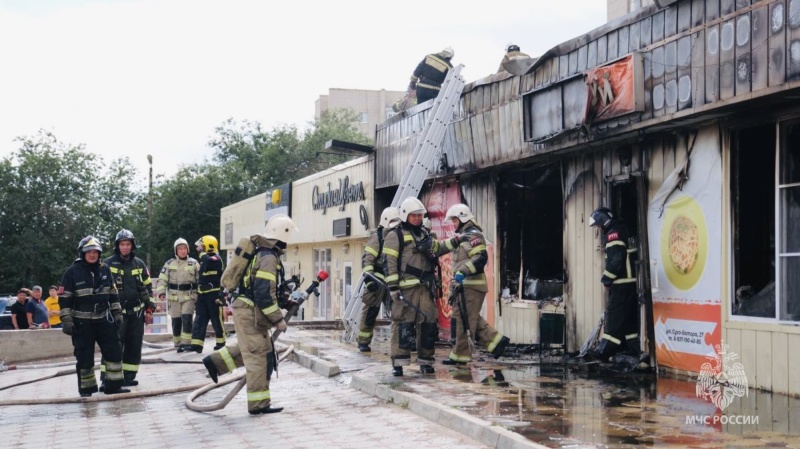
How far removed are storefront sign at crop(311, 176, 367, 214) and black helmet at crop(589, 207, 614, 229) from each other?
999 centimetres

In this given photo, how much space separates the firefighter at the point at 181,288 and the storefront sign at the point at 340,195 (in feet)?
19.1

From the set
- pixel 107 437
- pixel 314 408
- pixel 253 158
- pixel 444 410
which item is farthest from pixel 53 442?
pixel 253 158

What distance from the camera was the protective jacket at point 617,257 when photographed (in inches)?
415

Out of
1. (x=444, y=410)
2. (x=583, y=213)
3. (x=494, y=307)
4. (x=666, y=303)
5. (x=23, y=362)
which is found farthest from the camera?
(x=23, y=362)

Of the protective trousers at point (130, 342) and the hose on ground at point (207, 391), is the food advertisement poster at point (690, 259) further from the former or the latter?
the protective trousers at point (130, 342)

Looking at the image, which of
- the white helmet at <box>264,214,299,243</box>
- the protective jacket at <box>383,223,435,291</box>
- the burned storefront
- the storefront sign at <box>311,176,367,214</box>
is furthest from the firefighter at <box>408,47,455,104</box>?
the white helmet at <box>264,214,299,243</box>

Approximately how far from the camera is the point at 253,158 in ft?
206

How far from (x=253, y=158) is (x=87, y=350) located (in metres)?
53.2

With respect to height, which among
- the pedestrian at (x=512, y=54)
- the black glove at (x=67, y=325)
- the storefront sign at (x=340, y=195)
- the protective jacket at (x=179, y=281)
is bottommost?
the black glove at (x=67, y=325)


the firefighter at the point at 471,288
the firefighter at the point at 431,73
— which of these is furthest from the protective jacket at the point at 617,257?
the firefighter at the point at 431,73

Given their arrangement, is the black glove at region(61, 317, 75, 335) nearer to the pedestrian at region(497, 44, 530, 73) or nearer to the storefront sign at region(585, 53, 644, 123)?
the storefront sign at region(585, 53, 644, 123)

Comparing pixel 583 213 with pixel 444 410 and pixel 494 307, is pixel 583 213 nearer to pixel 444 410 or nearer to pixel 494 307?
pixel 494 307

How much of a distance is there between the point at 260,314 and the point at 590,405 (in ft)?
10.9

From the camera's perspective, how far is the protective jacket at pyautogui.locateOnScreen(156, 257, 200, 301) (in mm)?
15445
